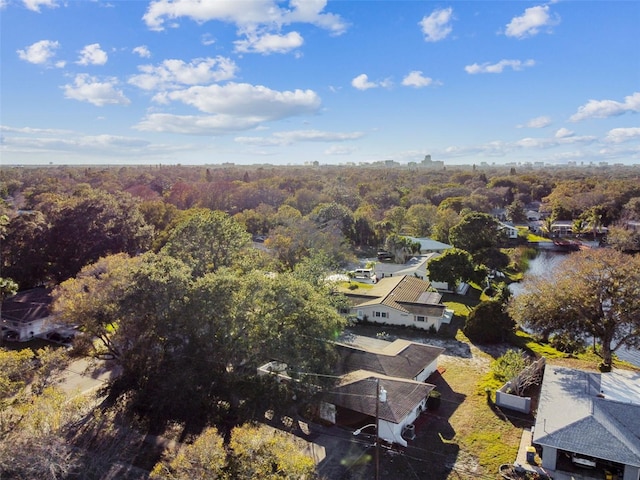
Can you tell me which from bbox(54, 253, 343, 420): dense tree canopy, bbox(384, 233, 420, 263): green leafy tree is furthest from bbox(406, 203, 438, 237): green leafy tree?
bbox(54, 253, 343, 420): dense tree canopy

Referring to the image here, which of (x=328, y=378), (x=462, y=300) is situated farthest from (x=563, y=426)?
(x=462, y=300)

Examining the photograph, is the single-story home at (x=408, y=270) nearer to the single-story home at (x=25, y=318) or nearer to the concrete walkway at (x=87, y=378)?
the concrete walkway at (x=87, y=378)

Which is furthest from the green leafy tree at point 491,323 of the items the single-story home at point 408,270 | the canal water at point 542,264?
the single-story home at point 408,270

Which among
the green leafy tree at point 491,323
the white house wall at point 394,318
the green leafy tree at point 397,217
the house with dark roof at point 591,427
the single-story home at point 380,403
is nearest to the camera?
the house with dark roof at point 591,427

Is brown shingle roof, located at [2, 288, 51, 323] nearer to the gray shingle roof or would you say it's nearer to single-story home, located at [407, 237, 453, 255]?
the gray shingle roof

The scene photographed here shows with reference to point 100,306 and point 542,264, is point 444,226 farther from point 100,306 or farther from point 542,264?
point 100,306

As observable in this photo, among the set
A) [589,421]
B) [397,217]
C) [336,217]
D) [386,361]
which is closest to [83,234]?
[386,361]
